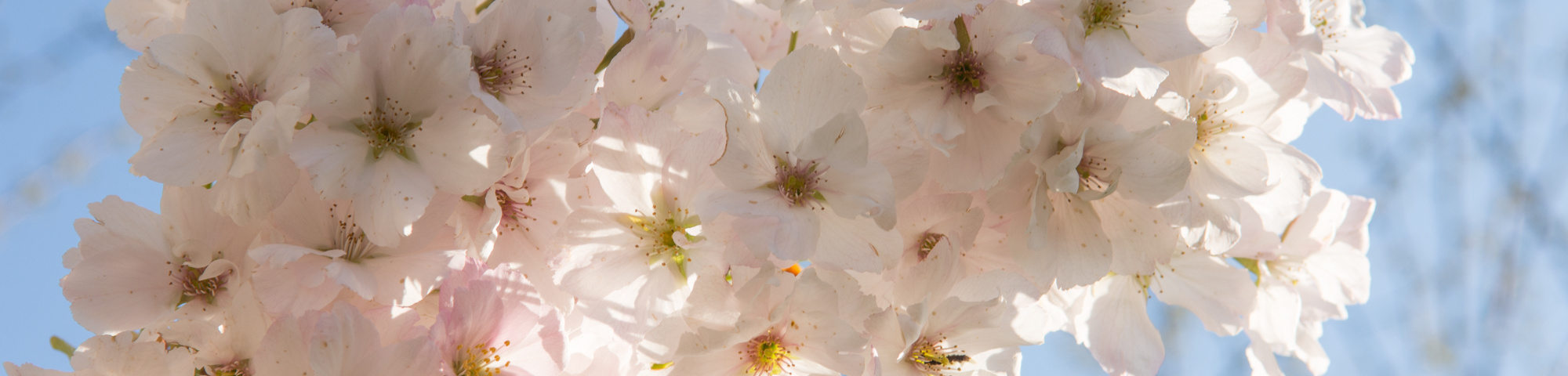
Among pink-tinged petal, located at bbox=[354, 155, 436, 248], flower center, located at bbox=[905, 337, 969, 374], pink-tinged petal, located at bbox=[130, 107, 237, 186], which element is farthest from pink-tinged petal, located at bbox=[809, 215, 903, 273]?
pink-tinged petal, located at bbox=[130, 107, 237, 186]

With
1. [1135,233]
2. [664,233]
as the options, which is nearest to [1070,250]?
[1135,233]

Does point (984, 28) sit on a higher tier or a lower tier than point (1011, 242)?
higher

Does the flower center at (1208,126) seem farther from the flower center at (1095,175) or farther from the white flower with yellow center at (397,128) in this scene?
the white flower with yellow center at (397,128)

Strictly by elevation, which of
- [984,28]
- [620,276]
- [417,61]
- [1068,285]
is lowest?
[1068,285]

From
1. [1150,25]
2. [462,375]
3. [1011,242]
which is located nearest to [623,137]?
[462,375]

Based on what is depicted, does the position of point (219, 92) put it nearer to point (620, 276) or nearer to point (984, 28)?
point (620, 276)

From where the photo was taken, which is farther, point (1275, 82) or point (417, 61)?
point (1275, 82)

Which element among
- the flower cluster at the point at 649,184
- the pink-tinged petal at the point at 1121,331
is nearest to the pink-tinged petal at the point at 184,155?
the flower cluster at the point at 649,184
